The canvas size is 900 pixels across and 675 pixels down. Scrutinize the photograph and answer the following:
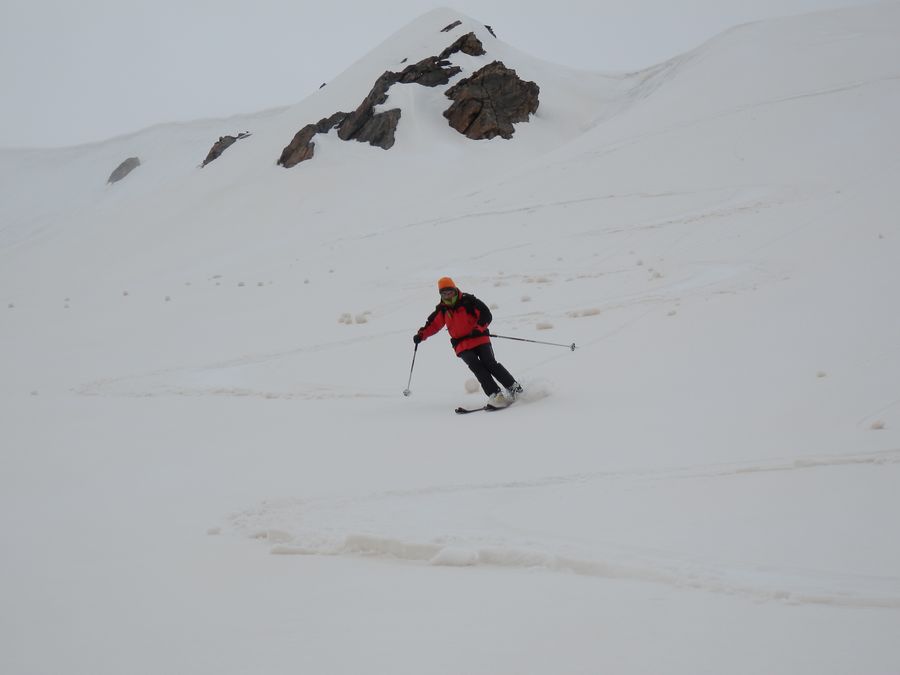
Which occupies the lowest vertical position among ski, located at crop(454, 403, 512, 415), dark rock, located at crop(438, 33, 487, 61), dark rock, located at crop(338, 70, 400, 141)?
ski, located at crop(454, 403, 512, 415)

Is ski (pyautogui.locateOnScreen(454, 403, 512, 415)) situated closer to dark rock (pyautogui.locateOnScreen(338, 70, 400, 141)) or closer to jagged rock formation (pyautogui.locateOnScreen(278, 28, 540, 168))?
jagged rock formation (pyautogui.locateOnScreen(278, 28, 540, 168))

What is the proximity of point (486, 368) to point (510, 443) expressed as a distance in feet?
5.50

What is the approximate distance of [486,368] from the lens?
6.90 metres

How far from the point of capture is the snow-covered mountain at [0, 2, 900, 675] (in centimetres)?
263

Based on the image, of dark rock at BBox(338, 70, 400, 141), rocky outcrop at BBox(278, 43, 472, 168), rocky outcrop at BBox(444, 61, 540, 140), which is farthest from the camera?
dark rock at BBox(338, 70, 400, 141)

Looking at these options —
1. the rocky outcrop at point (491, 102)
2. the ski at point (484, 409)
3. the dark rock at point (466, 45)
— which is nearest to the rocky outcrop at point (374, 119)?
the dark rock at point (466, 45)

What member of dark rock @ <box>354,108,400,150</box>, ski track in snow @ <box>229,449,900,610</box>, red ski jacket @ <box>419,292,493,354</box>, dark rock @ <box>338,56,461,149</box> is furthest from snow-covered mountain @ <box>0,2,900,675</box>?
dark rock @ <box>338,56,461,149</box>

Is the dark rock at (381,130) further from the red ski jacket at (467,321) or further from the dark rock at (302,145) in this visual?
the red ski jacket at (467,321)

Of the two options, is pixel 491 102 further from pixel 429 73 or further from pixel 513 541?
pixel 513 541

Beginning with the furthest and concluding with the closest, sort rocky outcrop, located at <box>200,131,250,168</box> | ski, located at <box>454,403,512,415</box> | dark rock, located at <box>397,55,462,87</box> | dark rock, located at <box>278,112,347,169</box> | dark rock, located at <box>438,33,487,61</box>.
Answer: rocky outcrop, located at <box>200,131,250,168</box> < dark rock, located at <box>438,33,487,61</box> < dark rock, located at <box>397,55,462,87</box> < dark rock, located at <box>278,112,347,169</box> < ski, located at <box>454,403,512,415</box>

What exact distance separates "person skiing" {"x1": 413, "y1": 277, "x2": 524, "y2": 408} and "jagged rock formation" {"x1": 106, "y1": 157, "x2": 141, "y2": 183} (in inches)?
2037

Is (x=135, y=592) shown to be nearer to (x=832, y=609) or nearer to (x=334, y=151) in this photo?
(x=832, y=609)

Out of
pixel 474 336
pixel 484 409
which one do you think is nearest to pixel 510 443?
pixel 484 409

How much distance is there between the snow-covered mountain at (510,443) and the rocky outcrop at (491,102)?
43.2ft
